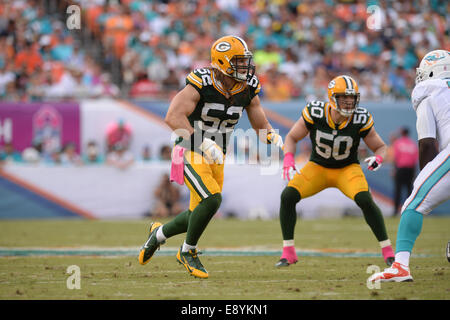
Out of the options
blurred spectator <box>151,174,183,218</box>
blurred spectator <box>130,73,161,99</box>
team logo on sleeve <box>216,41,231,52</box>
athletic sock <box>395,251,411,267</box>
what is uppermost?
team logo on sleeve <box>216,41,231,52</box>

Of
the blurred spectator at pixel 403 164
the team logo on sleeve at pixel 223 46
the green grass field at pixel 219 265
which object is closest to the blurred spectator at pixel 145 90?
the green grass field at pixel 219 265

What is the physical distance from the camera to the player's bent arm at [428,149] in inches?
197

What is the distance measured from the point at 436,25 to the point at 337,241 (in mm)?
9770

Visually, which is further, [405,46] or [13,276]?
[405,46]

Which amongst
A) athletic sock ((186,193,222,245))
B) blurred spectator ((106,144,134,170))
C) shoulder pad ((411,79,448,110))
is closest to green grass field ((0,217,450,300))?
athletic sock ((186,193,222,245))

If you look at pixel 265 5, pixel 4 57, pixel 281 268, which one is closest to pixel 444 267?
pixel 281 268

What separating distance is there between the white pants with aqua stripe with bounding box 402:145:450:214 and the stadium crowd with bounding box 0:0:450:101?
29.0ft

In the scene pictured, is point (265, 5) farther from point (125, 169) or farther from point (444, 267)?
point (444, 267)

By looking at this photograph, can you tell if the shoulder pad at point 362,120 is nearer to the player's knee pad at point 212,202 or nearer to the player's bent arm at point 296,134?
the player's bent arm at point 296,134

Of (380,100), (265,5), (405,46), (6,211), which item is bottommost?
(6,211)

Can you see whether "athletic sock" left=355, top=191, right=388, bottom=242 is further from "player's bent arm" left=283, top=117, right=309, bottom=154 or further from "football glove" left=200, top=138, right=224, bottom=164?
"football glove" left=200, top=138, right=224, bottom=164

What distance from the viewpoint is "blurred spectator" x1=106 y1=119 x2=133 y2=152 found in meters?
13.6

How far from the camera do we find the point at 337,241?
8945mm

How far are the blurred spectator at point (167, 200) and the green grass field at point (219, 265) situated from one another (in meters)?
1.59
